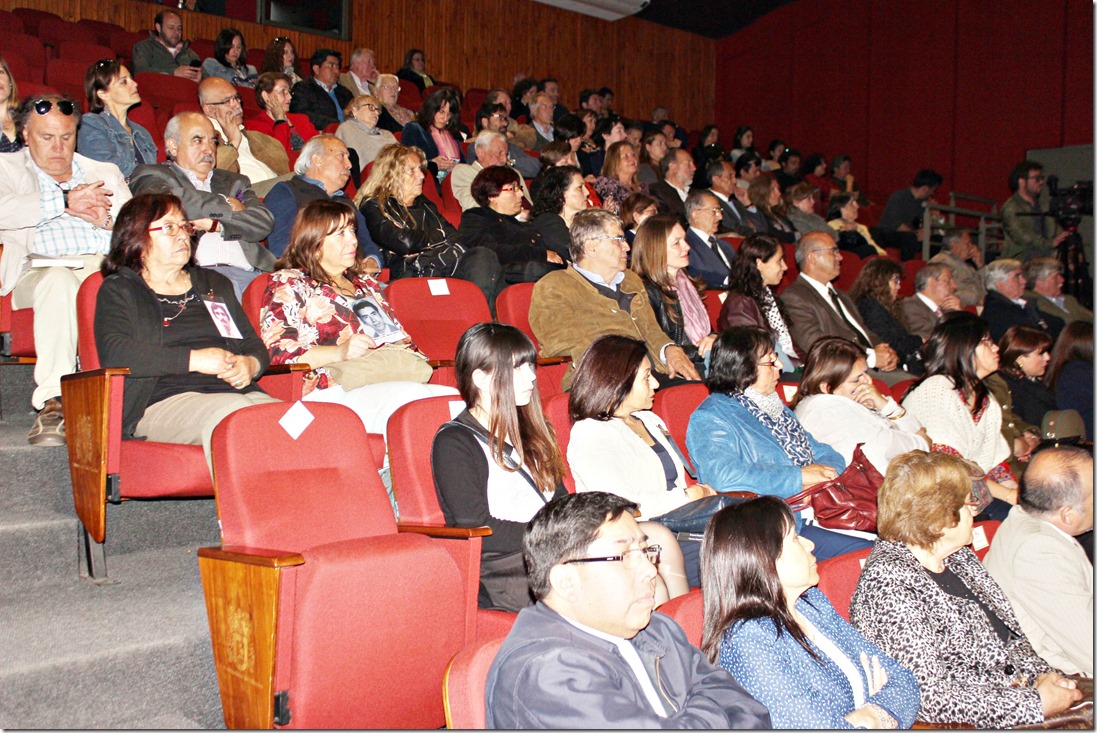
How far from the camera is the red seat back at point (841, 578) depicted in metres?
2.26

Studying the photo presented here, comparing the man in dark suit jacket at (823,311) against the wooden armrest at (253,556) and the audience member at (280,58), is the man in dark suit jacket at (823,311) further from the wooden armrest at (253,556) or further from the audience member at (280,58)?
the audience member at (280,58)

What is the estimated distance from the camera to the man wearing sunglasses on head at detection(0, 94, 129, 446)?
2.93 metres

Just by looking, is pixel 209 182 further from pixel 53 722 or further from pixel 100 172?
pixel 53 722

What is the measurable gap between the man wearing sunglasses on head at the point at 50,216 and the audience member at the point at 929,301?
390cm

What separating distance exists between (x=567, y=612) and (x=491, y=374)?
0.87m

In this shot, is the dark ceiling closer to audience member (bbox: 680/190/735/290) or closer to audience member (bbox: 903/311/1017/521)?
audience member (bbox: 680/190/735/290)

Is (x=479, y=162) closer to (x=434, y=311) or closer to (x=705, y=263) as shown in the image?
(x=705, y=263)

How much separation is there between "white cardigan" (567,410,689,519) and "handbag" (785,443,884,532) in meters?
0.44

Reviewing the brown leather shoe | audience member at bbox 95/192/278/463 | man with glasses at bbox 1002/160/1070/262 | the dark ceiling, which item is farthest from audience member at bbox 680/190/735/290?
the dark ceiling

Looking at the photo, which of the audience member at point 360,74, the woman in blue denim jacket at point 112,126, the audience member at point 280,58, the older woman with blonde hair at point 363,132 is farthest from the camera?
the audience member at point 360,74

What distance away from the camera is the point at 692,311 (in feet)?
Answer: 13.9

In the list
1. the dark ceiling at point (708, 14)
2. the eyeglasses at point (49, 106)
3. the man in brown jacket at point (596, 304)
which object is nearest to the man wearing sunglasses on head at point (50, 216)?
the eyeglasses at point (49, 106)

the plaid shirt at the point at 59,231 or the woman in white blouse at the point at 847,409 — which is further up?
the plaid shirt at the point at 59,231

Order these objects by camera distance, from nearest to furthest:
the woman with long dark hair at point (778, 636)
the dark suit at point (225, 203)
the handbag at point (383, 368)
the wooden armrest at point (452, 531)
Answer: the woman with long dark hair at point (778, 636), the wooden armrest at point (452, 531), the handbag at point (383, 368), the dark suit at point (225, 203)
